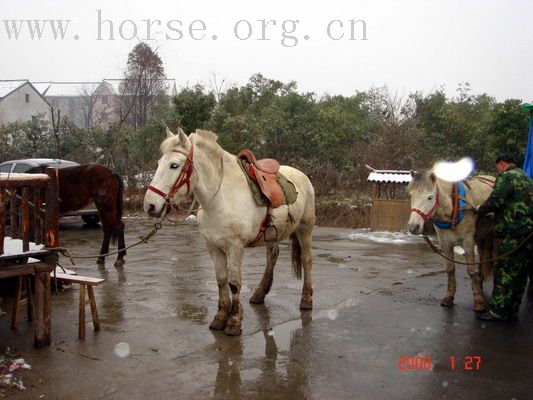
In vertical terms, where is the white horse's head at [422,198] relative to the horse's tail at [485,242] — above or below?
above

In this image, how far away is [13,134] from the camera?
2161cm

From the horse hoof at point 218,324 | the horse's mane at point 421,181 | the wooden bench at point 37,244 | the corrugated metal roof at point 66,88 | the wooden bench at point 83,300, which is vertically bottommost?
the horse hoof at point 218,324

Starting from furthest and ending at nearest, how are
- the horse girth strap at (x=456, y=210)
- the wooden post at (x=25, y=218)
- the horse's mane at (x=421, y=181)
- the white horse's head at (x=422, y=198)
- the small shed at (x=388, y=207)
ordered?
the small shed at (x=388, y=207)
the horse girth strap at (x=456, y=210)
the horse's mane at (x=421, y=181)
the white horse's head at (x=422, y=198)
the wooden post at (x=25, y=218)

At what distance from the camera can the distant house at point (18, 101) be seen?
130ft

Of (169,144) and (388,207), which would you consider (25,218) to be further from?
(388,207)

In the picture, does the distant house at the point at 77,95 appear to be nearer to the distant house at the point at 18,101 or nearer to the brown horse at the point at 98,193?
the distant house at the point at 18,101

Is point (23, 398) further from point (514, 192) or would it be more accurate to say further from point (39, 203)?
point (514, 192)

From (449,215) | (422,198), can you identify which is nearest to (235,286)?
(422,198)

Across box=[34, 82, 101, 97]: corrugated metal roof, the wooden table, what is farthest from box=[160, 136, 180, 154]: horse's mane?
box=[34, 82, 101, 97]: corrugated metal roof

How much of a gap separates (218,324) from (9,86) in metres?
42.1

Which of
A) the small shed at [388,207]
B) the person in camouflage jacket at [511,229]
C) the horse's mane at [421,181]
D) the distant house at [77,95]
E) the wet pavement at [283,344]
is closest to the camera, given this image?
the wet pavement at [283,344]

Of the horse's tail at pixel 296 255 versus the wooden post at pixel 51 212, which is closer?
the wooden post at pixel 51 212

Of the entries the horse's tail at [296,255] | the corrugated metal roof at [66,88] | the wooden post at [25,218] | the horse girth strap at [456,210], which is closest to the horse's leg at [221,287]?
the horse's tail at [296,255]

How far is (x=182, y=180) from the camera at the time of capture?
15.3ft
